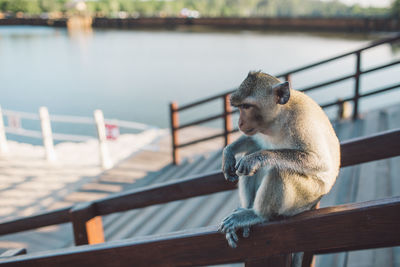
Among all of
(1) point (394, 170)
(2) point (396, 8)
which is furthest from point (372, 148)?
(2) point (396, 8)

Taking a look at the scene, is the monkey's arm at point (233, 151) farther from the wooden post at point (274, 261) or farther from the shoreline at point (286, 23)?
the shoreline at point (286, 23)

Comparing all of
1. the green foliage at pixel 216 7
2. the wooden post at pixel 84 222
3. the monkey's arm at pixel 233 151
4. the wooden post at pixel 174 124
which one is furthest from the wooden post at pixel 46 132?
the green foliage at pixel 216 7

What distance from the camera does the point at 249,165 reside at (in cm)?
125

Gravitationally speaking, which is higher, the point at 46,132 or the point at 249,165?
the point at 249,165

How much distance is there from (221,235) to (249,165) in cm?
32

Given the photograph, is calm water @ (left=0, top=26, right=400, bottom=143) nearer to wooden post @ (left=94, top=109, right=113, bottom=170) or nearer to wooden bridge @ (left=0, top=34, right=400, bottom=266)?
wooden post @ (left=94, top=109, right=113, bottom=170)

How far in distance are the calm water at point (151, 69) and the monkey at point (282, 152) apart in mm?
17679

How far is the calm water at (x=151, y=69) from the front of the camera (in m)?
22.1

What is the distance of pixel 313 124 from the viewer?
4.50 ft

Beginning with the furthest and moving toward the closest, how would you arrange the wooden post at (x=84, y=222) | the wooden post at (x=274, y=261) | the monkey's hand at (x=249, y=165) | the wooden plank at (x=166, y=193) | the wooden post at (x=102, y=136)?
1. the wooden post at (x=102, y=136)
2. the wooden post at (x=84, y=222)
3. the wooden plank at (x=166, y=193)
4. the monkey's hand at (x=249, y=165)
5. the wooden post at (x=274, y=261)

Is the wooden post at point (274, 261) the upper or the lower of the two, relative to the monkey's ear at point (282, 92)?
lower

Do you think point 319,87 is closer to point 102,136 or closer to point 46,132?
point 102,136

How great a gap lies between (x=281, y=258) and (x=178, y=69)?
3223 centimetres

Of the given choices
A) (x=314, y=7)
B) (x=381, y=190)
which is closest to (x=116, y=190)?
(x=381, y=190)
